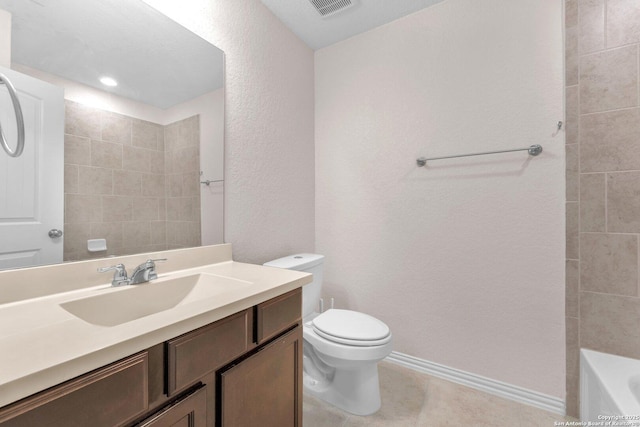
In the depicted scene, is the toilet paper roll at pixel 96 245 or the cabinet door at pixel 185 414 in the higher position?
the toilet paper roll at pixel 96 245

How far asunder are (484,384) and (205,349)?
1.73 meters

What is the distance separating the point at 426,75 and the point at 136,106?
167 cm

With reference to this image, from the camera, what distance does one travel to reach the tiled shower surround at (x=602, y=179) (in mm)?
1321

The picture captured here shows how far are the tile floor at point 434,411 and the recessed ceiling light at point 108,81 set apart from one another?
5.84 ft

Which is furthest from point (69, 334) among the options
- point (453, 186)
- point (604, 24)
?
point (604, 24)

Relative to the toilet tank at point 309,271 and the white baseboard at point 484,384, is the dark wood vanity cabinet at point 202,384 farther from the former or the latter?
the white baseboard at point 484,384

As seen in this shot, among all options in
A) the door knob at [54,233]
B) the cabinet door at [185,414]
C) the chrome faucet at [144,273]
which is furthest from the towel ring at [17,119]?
the cabinet door at [185,414]

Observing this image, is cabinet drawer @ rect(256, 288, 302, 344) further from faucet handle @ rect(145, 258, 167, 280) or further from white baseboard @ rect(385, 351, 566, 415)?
white baseboard @ rect(385, 351, 566, 415)

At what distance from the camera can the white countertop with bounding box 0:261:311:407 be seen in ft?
1.49

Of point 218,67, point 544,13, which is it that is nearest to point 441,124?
point 544,13


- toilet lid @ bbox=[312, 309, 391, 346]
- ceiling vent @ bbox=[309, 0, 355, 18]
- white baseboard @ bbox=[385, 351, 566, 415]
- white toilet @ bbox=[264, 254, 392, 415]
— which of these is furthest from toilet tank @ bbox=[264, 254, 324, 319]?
ceiling vent @ bbox=[309, 0, 355, 18]

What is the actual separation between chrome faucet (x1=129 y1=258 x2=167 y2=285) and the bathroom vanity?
0.16ft

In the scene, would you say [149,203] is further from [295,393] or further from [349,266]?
[349,266]

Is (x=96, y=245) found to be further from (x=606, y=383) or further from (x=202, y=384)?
(x=606, y=383)
